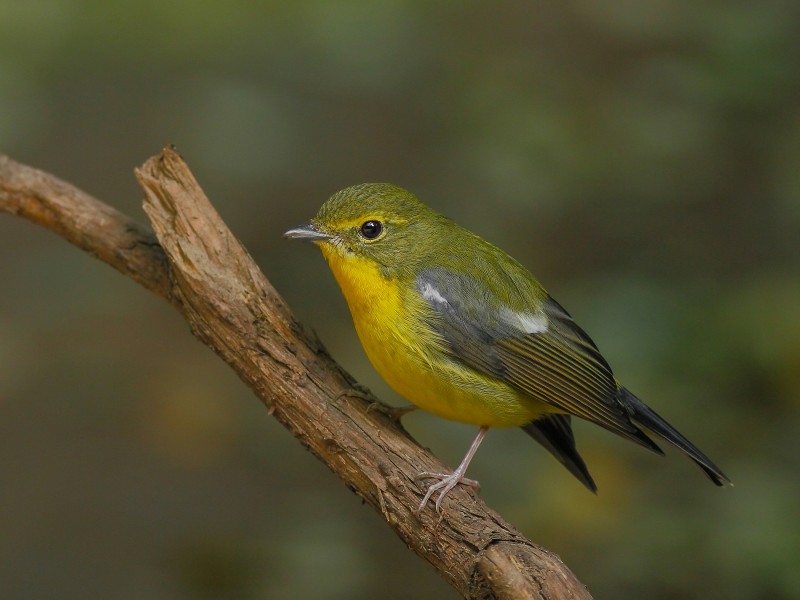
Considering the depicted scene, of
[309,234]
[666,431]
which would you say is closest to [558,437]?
[666,431]

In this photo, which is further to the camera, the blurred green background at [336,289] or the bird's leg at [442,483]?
the blurred green background at [336,289]

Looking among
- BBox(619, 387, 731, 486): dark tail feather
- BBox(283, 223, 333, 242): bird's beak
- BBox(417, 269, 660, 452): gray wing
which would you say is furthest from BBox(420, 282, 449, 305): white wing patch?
BBox(619, 387, 731, 486): dark tail feather

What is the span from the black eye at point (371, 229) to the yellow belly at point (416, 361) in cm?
9

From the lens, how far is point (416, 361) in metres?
3.38

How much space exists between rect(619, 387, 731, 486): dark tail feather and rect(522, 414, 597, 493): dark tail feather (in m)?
0.29

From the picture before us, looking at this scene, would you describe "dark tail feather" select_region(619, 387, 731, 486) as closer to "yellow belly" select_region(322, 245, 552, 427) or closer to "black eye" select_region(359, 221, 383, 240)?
"yellow belly" select_region(322, 245, 552, 427)

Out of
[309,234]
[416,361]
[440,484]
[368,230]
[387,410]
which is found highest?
[368,230]

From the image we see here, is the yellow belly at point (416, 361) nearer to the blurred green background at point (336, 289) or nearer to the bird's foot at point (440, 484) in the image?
the bird's foot at point (440, 484)

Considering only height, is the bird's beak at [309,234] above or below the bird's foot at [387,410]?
above

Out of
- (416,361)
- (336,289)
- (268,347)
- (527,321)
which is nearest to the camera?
(268,347)

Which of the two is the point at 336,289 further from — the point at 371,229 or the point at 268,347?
the point at 268,347

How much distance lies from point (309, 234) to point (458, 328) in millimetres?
597

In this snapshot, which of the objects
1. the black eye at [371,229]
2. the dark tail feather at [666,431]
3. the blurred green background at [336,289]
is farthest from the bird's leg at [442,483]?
the blurred green background at [336,289]

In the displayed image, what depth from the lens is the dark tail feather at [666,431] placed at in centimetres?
344
